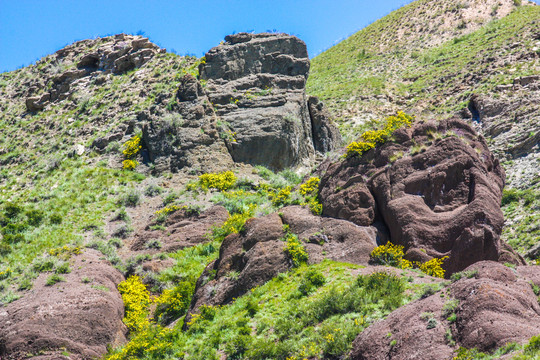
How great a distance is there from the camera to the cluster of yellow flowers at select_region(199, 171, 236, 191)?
29.1m

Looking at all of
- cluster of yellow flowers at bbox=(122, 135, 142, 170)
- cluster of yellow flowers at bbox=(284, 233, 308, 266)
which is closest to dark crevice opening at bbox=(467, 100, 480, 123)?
cluster of yellow flowers at bbox=(284, 233, 308, 266)

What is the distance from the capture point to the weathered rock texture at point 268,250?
1817 centimetres

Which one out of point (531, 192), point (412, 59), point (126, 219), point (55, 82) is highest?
point (55, 82)

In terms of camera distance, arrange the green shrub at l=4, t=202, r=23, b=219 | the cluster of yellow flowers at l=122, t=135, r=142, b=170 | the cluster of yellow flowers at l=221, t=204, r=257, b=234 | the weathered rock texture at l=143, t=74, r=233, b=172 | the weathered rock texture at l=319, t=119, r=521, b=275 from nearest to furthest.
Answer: the weathered rock texture at l=319, t=119, r=521, b=275 → the cluster of yellow flowers at l=221, t=204, r=257, b=234 → the green shrub at l=4, t=202, r=23, b=219 → the weathered rock texture at l=143, t=74, r=233, b=172 → the cluster of yellow flowers at l=122, t=135, r=142, b=170

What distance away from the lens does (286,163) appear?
33375 millimetres

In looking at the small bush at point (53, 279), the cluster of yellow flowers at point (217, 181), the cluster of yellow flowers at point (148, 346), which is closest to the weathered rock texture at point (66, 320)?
the small bush at point (53, 279)

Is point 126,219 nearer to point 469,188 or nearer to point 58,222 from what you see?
point 58,222

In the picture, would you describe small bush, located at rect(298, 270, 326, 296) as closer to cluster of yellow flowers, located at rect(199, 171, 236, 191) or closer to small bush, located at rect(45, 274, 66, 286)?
small bush, located at rect(45, 274, 66, 286)

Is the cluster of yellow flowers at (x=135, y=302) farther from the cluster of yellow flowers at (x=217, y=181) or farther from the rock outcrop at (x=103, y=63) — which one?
the rock outcrop at (x=103, y=63)

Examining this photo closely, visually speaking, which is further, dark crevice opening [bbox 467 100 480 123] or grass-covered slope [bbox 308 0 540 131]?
grass-covered slope [bbox 308 0 540 131]

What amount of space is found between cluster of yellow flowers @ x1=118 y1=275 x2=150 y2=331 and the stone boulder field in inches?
3.8

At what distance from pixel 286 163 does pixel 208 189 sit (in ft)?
22.1

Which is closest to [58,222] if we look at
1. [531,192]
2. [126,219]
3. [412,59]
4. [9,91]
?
[126,219]

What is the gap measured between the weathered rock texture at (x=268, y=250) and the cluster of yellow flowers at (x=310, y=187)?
3.48 meters
